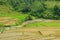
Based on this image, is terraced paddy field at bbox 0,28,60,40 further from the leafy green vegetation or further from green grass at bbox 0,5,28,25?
the leafy green vegetation

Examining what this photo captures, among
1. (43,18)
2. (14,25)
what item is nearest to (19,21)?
(14,25)

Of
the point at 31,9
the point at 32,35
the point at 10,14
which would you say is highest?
the point at 32,35

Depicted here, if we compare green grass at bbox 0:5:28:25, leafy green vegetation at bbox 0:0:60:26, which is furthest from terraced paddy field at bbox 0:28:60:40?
leafy green vegetation at bbox 0:0:60:26

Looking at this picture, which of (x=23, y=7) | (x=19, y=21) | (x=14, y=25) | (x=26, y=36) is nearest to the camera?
(x=26, y=36)

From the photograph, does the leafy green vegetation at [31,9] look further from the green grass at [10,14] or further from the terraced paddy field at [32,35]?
the terraced paddy field at [32,35]

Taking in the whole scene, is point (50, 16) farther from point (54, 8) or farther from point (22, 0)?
point (22, 0)

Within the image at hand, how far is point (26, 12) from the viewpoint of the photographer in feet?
104

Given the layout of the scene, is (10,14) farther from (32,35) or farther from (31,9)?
(32,35)

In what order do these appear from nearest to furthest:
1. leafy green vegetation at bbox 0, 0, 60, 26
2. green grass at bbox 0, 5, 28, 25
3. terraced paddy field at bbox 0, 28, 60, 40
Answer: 1. terraced paddy field at bbox 0, 28, 60, 40
2. green grass at bbox 0, 5, 28, 25
3. leafy green vegetation at bbox 0, 0, 60, 26

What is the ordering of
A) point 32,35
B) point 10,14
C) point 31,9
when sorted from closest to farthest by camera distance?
point 32,35, point 10,14, point 31,9

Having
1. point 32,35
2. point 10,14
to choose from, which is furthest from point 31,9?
point 32,35

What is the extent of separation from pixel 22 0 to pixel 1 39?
17.6m

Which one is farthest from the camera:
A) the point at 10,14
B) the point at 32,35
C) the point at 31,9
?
the point at 31,9

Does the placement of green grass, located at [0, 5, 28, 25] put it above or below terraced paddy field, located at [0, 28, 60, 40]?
below
